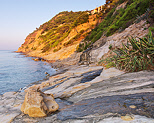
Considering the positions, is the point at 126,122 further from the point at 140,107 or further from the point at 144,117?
the point at 140,107

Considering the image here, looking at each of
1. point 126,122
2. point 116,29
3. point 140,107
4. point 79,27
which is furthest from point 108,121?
point 79,27

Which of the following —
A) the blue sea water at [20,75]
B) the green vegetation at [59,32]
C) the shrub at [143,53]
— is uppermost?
the green vegetation at [59,32]

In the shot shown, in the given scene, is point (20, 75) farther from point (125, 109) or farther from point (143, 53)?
point (125, 109)

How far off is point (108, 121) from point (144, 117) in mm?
872

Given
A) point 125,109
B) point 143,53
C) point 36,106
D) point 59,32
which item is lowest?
point 125,109

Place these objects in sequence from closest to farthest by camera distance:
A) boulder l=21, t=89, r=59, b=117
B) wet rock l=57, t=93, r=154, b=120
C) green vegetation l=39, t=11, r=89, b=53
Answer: wet rock l=57, t=93, r=154, b=120
boulder l=21, t=89, r=59, b=117
green vegetation l=39, t=11, r=89, b=53

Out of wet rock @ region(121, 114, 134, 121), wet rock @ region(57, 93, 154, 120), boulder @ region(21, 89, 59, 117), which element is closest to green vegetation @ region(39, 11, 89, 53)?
boulder @ region(21, 89, 59, 117)

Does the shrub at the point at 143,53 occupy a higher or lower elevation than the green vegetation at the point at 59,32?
lower

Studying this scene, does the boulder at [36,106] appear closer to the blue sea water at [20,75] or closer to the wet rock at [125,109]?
the wet rock at [125,109]

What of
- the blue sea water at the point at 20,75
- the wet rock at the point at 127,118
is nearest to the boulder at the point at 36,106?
the wet rock at the point at 127,118

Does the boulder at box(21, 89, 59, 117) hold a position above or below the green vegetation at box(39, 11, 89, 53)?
below

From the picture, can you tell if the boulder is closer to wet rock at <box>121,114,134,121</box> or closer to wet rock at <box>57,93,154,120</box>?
wet rock at <box>57,93,154,120</box>

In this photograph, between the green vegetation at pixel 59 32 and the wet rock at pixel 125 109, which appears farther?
the green vegetation at pixel 59 32

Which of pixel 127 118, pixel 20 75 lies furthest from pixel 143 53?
pixel 20 75
